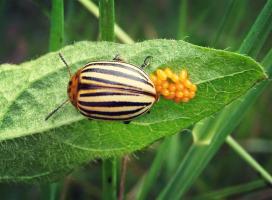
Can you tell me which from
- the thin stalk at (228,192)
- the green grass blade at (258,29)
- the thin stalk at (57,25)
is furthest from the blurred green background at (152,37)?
the green grass blade at (258,29)

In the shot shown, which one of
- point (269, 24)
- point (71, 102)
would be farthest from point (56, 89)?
point (269, 24)

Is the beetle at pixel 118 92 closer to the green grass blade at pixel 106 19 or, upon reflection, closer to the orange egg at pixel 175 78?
the orange egg at pixel 175 78

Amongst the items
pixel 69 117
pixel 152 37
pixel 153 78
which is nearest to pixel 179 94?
pixel 153 78

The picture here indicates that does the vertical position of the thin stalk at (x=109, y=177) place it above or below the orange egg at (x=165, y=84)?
below

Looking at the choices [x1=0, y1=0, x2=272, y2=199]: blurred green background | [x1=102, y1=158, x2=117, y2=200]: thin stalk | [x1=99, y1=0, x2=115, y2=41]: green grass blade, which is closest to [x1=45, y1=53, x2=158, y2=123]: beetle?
[x1=99, y1=0, x2=115, y2=41]: green grass blade

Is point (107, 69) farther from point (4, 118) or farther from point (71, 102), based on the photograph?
point (4, 118)

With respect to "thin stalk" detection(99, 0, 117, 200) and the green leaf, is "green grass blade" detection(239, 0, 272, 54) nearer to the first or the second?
the green leaf
